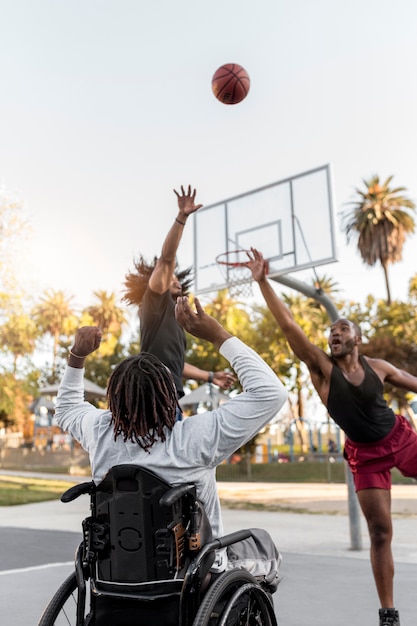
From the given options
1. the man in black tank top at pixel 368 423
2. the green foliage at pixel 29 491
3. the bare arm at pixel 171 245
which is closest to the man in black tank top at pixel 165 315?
the bare arm at pixel 171 245

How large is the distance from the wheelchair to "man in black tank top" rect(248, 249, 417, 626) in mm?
1813

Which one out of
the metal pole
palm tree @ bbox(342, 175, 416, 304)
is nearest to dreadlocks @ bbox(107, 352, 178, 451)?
the metal pole

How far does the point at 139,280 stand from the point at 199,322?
2.60m

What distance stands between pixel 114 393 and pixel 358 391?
2.17m

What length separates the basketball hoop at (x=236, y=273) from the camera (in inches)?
390

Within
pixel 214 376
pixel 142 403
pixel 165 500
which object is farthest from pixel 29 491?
pixel 165 500

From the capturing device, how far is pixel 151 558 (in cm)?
202

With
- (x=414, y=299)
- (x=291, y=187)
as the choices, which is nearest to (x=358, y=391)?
(x=291, y=187)

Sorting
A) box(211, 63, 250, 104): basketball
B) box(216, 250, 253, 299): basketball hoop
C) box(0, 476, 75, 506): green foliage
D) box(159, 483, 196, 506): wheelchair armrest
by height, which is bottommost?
box(0, 476, 75, 506): green foliage

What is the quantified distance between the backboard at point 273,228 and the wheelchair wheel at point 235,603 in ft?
20.1

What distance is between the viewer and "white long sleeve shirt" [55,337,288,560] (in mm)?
2078

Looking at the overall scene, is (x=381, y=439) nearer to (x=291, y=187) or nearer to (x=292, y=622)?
(x=292, y=622)

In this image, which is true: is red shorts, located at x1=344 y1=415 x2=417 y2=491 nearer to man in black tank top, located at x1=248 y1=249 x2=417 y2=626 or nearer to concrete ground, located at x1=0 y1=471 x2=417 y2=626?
man in black tank top, located at x1=248 y1=249 x2=417 y2=626

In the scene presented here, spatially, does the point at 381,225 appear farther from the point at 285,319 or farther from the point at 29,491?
the point at 285,319
